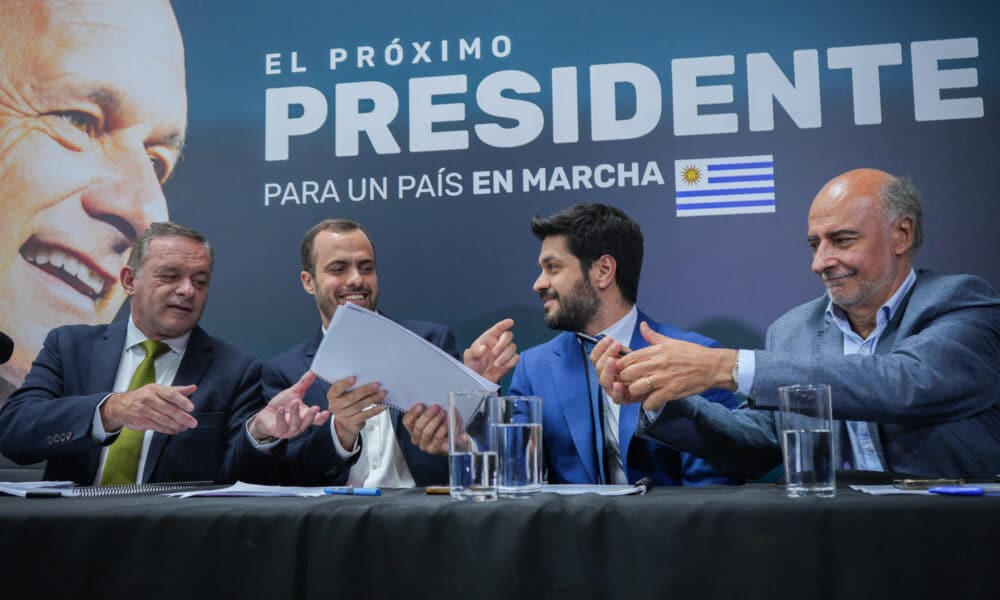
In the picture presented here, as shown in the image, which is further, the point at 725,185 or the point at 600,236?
the point at 725,185

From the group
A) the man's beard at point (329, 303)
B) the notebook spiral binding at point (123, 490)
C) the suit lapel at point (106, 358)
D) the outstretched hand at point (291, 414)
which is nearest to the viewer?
the notebook spiral binding at point (123, 490)

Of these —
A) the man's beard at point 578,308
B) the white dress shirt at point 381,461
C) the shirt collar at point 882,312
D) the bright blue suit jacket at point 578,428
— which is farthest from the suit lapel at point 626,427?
the white dress shirt at point 381,461

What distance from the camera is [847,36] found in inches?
123

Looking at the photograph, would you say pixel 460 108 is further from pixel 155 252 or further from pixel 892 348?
pixel 892 348

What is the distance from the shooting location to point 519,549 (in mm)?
1204

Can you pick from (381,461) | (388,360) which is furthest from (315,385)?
(388,360)

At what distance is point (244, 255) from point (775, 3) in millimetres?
2105

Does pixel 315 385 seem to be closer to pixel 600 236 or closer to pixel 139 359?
pixel 139 359

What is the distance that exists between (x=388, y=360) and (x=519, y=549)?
0.74 metres

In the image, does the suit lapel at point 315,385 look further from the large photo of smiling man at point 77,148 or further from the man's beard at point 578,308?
the large photo of smiling man at point 77,148

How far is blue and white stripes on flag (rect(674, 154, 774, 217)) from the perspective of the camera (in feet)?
10.2

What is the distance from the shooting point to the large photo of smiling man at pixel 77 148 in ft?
11.3

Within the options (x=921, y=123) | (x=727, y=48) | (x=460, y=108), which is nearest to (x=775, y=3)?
(x=727, y=48)

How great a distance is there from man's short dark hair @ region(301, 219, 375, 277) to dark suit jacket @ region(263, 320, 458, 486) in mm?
263
